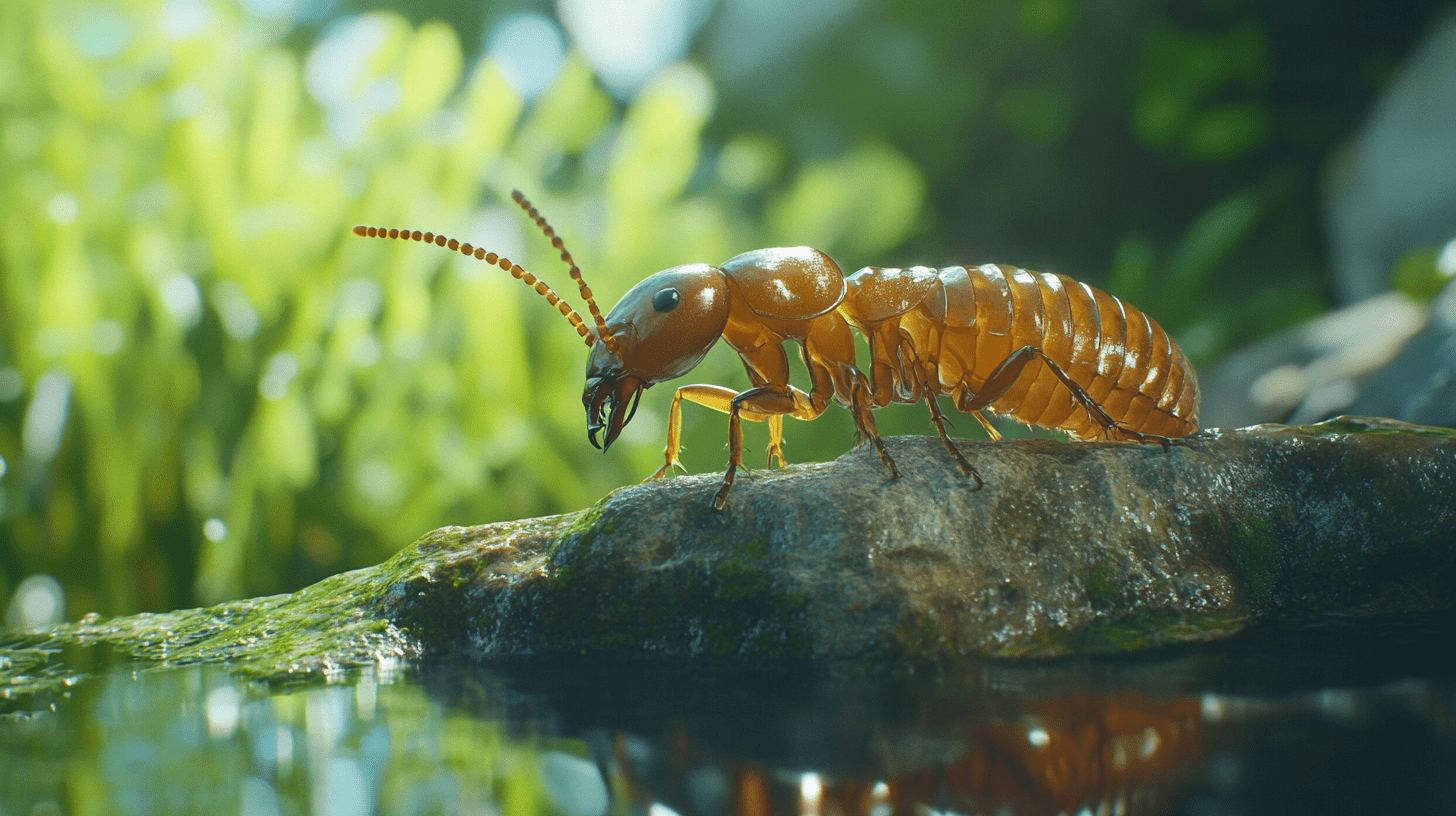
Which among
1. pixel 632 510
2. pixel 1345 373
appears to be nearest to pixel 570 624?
pixel 632 510

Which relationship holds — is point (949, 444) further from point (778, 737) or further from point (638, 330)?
point (778, 737)

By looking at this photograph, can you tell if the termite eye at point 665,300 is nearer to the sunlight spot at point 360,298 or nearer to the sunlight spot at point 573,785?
the sunlight spot at point 573,785

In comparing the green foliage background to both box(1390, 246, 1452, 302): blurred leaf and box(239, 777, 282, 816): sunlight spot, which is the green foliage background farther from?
box(239, 777, 282, 816): sunlight spot

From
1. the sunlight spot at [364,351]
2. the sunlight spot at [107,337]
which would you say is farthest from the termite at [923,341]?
the sunlight spot at [107,337]

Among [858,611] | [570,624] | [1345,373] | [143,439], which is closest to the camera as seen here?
[858,611]

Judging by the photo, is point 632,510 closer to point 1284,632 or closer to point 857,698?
point 857,698

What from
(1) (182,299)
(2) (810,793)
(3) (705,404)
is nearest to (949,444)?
(3) (705,404)
